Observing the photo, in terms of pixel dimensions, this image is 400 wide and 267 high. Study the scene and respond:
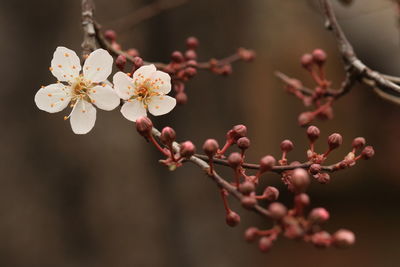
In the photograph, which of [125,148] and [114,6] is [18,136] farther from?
[114,6]

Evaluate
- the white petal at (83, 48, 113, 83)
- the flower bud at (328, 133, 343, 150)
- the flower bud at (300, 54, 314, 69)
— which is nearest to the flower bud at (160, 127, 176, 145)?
the white petal at (83, 48, 113, 83)

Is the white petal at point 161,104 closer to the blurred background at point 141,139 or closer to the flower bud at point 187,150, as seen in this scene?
the flower bud at point 187,150

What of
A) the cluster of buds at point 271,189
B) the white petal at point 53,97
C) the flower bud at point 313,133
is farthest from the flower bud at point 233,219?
the white petal at point 53,97

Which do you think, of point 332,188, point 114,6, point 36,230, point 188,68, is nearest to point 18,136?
point 36,230

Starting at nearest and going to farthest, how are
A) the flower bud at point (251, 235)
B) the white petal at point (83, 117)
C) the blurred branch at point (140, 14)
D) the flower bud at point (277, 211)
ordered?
the flower bud at point (277, 211)
the flower bud at point (251, 235)
the white petal at point (83, 117)
the blurred branch at point (140, 14)

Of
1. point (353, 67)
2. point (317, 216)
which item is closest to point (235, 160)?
point (317, 216)

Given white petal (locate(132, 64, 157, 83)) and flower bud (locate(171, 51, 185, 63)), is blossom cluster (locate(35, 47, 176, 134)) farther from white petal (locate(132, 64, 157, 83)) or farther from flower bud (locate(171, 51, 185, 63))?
flower bud (locate(171, 51, 185, 63))
